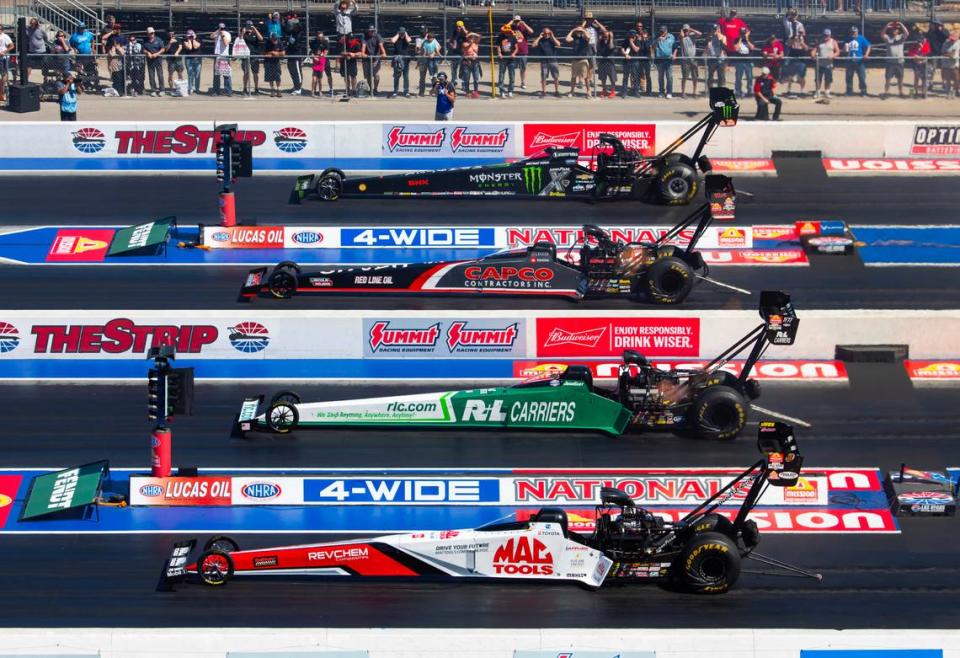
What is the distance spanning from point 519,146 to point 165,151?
688 centimetres

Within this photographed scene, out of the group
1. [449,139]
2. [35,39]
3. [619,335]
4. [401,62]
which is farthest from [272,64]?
[619,335]

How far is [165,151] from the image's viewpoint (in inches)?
1185

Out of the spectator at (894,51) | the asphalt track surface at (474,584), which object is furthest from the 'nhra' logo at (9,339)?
the spectator at (894,51)

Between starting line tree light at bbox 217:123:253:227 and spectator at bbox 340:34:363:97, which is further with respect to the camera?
spectator at bbox 340:34:363:97

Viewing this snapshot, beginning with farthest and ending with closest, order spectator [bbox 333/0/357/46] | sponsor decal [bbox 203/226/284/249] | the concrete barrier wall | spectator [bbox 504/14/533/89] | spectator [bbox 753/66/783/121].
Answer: spectator [bbox 333/0/357/46], spectator [bbox 504/14/533/89], spectator [bbox 753/66/783/121], the concrete barrier wall, sponsor decal [bbox 203/226/284/249]

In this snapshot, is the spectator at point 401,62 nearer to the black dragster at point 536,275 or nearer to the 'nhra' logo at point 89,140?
the 'nhra' logo at point 89,140

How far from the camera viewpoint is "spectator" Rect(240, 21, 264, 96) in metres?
34.4

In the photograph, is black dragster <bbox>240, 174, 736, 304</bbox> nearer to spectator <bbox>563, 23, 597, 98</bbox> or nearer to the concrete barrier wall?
the concrete barrier wall

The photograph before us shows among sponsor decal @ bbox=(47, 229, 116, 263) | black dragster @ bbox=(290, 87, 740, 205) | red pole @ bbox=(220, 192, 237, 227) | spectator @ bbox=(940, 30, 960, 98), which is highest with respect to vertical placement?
spectator @ bbox=(940, 30, 960, 98)

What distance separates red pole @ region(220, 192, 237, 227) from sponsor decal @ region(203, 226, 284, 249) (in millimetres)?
200

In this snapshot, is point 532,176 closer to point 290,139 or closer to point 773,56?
point 290,139

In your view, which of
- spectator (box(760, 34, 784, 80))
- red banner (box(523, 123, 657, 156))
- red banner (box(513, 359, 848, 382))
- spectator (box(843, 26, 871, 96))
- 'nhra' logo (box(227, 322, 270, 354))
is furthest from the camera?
spectator (box(843, 26, 871, 96))

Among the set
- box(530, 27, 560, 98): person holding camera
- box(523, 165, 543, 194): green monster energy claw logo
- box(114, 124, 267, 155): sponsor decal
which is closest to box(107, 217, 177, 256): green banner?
box(114, 124, 267, 155): sponsor decal

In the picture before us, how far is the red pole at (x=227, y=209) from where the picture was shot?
26500 millimetres
